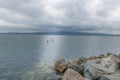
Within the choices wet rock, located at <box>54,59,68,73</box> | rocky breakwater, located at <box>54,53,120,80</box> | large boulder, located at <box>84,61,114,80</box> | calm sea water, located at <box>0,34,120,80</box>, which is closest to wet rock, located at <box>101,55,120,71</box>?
rocky breakwater, located at <box>54,53,120,80</box>

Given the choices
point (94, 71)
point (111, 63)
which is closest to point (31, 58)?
point (111, 63)

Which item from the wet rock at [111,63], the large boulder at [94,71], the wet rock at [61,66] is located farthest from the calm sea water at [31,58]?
the wet rock at [111,63]

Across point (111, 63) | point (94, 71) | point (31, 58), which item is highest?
point (94, 71)

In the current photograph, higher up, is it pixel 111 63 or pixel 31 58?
pixel 111 63

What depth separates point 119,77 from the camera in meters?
19.5

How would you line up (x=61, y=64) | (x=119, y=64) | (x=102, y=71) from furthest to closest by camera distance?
(x=61, y=64)
(x=119, y=64)
(x=102, y=71)

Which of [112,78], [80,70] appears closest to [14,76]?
[80,70]

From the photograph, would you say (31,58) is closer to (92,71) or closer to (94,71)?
(92,71)

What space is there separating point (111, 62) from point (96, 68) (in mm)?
6347

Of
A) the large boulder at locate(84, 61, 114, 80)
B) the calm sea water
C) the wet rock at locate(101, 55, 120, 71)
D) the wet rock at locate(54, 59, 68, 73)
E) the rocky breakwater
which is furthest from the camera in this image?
the calm sea water

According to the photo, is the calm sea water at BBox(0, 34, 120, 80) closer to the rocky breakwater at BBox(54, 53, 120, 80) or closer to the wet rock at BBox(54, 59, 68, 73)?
the wet rock at BBox(54, 59, 68, 73)

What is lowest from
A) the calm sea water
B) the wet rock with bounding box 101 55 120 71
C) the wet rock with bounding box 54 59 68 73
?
the calm sea water

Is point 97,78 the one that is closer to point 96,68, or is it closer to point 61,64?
point 96,68

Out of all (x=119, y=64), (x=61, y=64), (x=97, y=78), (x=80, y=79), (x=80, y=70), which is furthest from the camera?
(x=61, y=64)
